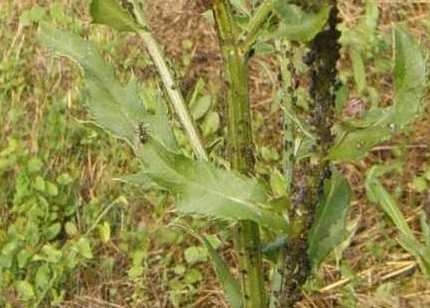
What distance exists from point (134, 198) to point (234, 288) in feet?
5.52

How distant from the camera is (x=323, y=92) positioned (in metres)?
1.25

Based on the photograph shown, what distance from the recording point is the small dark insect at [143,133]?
1488 mm

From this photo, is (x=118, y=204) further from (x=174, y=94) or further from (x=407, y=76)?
(x=407, y=76)

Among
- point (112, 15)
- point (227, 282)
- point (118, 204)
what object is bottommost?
point (227, 282)

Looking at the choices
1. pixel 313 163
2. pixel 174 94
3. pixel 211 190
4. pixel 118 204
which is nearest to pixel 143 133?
pixel 174 94

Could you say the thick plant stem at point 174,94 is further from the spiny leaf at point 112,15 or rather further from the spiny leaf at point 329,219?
the spiny leaf at point 329,219

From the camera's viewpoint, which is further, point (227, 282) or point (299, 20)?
point (227, 282)

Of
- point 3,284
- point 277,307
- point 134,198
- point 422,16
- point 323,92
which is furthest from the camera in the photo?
point 422,16

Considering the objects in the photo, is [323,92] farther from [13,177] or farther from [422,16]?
[422,16]

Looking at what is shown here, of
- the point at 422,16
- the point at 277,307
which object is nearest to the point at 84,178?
the point at 422,16

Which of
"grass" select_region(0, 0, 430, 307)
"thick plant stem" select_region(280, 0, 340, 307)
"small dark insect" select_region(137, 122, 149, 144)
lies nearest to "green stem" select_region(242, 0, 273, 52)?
"thick plant stem" select_region(280, 0, 340, 307)

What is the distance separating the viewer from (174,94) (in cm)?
149

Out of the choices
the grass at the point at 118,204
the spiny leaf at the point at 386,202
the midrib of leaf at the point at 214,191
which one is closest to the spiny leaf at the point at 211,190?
the midrib of leaf at the point at 214,191

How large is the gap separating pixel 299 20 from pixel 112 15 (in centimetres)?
29
